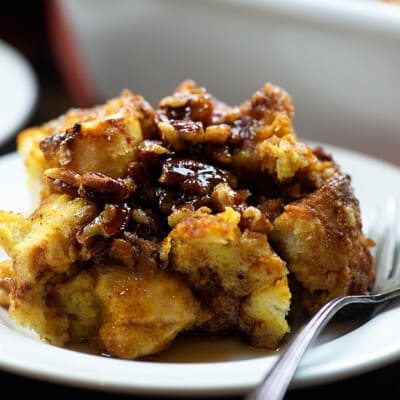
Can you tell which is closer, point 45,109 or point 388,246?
point 388,246

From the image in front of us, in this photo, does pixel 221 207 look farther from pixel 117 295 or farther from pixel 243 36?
pixel 243 36

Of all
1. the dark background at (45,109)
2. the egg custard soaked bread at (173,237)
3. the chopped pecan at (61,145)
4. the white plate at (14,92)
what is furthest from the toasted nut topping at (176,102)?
the white plate at (14,92)

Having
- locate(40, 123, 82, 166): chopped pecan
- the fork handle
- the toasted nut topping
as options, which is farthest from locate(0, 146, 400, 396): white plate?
the toasted nut topping

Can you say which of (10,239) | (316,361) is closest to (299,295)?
(316,361)

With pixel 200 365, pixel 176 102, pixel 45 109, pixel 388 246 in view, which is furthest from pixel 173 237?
pixel 45 109

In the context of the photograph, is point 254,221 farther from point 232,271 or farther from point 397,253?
point 397,253
